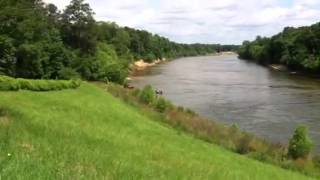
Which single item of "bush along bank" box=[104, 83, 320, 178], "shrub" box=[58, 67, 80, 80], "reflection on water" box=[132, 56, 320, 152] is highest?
"shrub" box=[58, 67, 80, 80]

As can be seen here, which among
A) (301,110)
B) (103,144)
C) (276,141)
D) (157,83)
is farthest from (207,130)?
(157,83)

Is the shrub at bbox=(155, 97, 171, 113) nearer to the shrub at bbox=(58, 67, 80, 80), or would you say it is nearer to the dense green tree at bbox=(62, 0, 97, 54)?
the shrub at bbox=(58, 67, 80, 80)

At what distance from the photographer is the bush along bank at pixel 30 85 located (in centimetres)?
3641

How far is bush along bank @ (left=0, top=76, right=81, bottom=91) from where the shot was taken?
36.4m

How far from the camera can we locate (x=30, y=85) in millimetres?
38812

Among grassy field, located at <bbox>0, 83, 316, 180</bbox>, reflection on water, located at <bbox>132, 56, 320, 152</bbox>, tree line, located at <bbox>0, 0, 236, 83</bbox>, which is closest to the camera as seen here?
grassy field, located at <bbox>0, 83, 316, 180</bbox>

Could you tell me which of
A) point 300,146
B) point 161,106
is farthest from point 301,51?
point 300,146

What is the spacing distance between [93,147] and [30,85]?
67.5ft

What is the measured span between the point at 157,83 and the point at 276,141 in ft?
192

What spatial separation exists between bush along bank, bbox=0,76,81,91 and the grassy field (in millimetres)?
790

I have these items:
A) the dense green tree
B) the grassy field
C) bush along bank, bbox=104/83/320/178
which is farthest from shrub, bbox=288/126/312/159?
the dense green tree

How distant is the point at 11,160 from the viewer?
9602 mm

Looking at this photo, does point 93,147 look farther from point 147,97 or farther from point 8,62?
point 8,62

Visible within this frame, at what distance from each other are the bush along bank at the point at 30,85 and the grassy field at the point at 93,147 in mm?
790
